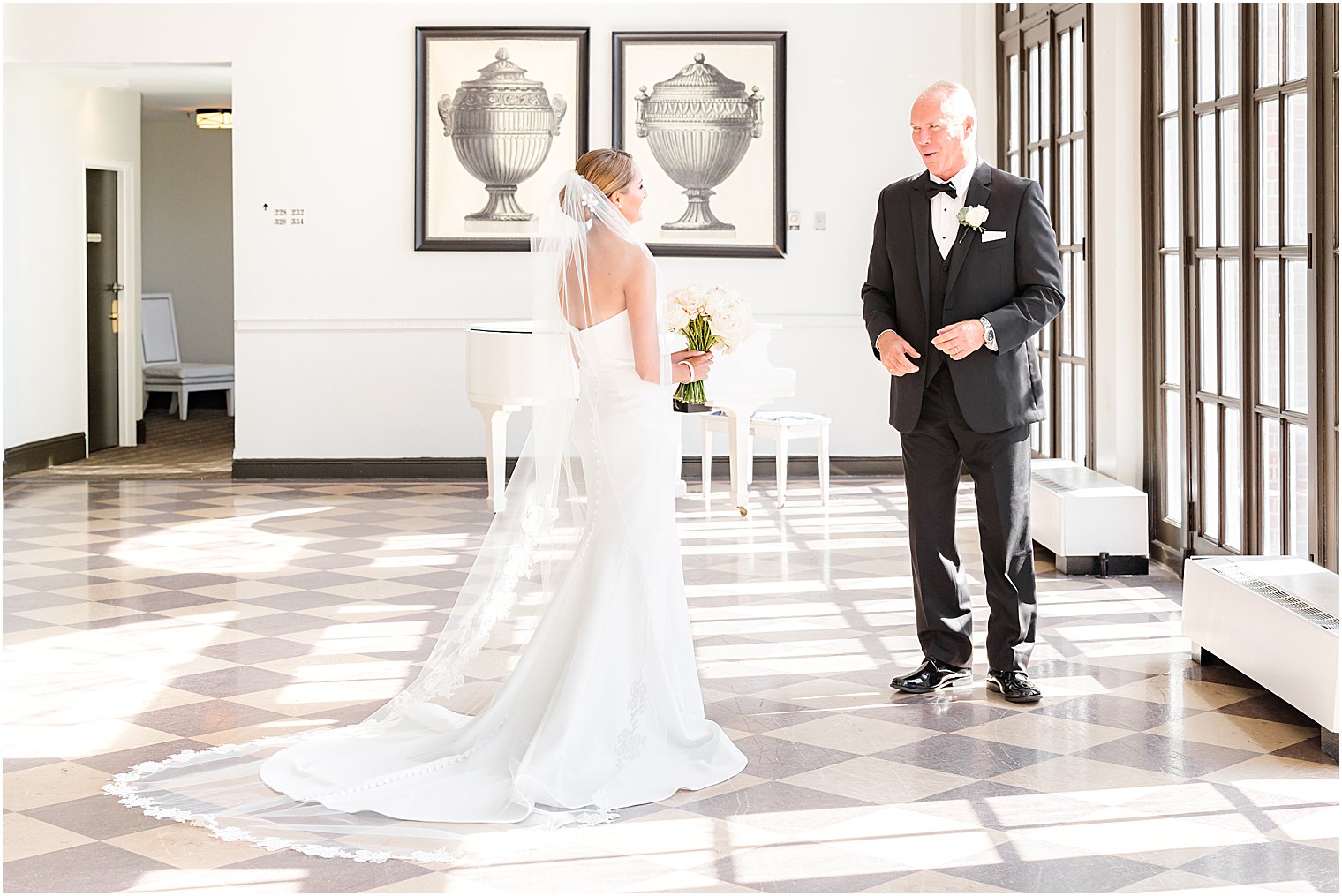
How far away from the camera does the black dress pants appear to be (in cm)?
406

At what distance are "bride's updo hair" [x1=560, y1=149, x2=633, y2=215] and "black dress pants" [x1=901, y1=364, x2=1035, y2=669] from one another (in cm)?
112

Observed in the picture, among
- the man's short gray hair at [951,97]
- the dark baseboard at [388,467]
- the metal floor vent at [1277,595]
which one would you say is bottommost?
the metal floor vent at [1277,595]

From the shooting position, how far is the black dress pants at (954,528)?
13.3ft

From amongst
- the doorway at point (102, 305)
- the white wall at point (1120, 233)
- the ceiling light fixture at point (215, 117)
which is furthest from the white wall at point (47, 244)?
the white wall at point (1120, 233)

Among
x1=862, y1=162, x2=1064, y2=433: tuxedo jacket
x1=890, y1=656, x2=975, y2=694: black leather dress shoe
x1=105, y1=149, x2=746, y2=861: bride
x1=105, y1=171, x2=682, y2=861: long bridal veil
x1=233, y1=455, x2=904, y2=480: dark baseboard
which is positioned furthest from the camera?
x1=233, y1=455, x2=904, y2=480: dark baseboard

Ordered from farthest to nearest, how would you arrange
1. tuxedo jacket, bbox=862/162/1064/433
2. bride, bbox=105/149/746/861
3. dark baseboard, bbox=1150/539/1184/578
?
dark baseboard, bbox=1150/539/1184/578
tuxedo jacket, bbox=862/162/1064/433
bride, bbox=105/149/746/861

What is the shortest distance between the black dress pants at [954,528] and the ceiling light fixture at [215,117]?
8148 mm

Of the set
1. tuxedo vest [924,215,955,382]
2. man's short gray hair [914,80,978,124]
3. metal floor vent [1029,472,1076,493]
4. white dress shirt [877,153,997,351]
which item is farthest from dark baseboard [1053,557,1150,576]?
man's short gray hair [914,80,978,124]

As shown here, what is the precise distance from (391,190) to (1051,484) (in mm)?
4939

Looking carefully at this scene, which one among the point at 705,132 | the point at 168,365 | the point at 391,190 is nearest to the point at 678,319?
the point at 705,132

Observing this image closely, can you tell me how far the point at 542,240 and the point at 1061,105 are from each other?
478cm

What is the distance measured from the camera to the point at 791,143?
364 inches

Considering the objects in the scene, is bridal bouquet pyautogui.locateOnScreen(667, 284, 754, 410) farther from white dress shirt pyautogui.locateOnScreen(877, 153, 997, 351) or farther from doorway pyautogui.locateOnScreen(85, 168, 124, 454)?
doorway pyautogui.locateOnScreen(85, 168, 124, 454)

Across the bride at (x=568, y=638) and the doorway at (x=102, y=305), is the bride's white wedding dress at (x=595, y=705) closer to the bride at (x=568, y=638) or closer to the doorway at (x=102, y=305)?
the bride at (x=568, y=638)
